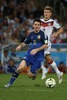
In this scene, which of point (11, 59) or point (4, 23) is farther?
point (4, 23)

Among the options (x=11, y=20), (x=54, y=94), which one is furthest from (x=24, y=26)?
(x=54, y=94)

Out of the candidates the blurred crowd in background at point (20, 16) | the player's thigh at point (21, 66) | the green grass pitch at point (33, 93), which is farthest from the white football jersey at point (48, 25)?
the blurred crowd in background at point (20, 16)

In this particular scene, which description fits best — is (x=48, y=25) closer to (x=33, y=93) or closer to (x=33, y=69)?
(x=33, y=69)

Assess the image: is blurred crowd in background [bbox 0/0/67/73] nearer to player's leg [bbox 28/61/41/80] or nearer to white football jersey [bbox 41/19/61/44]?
white football jersey [bbox 41/19/61/44]

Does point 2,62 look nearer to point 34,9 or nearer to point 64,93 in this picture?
point 34,9

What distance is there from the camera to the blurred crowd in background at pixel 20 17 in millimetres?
25152

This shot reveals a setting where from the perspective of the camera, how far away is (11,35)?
25.4 metres

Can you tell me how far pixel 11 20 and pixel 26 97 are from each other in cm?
1494

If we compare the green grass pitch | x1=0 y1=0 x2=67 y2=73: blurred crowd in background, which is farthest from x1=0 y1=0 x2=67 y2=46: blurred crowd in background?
the green grass pitch

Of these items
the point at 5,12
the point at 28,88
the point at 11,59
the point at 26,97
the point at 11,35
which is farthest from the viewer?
the point at 5,12

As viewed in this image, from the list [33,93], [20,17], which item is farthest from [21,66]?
[20,17]

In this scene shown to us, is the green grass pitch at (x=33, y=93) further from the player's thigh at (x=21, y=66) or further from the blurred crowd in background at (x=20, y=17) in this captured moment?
the blurred crowd in background at (x=20, y=17)

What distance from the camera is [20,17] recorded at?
27.3 metres

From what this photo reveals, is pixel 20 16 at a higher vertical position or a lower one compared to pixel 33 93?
lower
